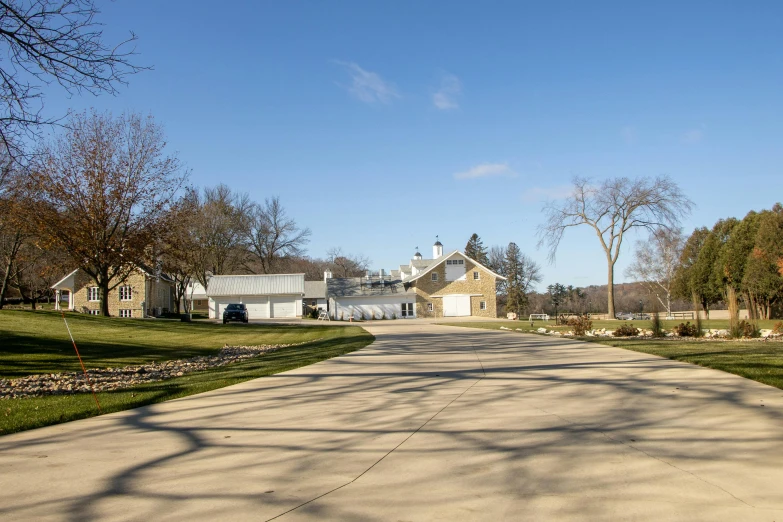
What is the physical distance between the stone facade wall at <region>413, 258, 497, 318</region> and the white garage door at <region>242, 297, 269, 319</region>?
48.9 feet

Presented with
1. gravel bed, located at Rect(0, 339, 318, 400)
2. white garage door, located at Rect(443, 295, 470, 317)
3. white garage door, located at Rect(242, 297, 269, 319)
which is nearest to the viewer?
gravel bed, located at Rect(0, 339, 318, 400)

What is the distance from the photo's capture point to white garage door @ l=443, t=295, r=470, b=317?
56.7 m

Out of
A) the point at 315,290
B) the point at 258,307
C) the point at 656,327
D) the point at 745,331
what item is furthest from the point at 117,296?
the point at 745,331

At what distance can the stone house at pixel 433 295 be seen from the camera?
184 ft

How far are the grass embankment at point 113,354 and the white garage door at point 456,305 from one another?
29.5 meters

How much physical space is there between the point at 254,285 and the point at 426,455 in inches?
2108

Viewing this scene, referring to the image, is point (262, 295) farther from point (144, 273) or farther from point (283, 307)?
point (144, 273)

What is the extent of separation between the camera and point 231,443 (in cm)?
579

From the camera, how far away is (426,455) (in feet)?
17.1

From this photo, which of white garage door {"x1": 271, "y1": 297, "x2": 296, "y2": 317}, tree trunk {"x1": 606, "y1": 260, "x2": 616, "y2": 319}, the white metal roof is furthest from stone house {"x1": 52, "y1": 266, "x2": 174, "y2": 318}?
tree trunk {"x1": 606, "y1": 260, "x2": 616, "y2": 319}

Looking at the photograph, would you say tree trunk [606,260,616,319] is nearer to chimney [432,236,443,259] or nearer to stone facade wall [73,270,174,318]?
chimney [432,236,443,259]

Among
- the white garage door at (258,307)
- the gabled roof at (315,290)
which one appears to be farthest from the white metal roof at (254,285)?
the gabled roof at (315,290)

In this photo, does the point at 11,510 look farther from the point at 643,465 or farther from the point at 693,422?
the point at 693,422

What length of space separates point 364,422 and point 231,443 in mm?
1554
